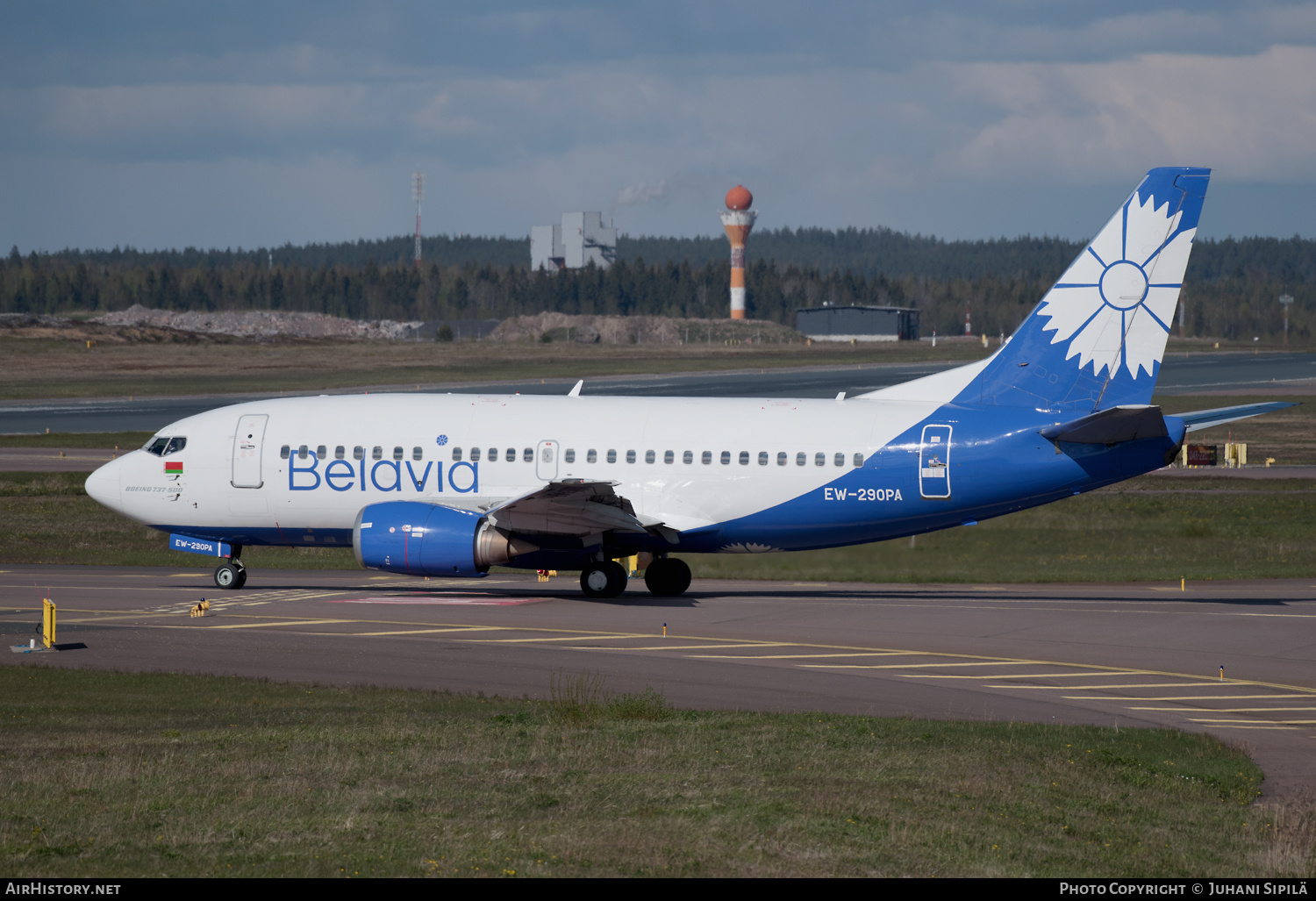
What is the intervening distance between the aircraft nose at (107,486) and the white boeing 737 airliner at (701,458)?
214 mm

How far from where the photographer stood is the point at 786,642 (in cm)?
2869

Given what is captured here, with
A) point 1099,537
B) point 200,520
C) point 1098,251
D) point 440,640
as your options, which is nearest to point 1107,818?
point 440,640

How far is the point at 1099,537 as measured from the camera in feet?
151

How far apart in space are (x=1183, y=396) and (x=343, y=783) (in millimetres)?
103416

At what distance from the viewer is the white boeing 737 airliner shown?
3225 centimetres

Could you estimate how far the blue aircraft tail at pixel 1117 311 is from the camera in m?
32.2

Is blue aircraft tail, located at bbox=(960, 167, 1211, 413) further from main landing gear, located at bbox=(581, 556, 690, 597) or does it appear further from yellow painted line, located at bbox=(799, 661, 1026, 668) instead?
main landing gear, located at bbox=(581, 556, 690, 597)

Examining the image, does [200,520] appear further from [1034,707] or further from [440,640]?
[1034,707]

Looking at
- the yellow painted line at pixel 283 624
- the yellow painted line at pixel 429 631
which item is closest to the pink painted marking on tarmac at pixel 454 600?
the yellow painted line at pixel 283 624

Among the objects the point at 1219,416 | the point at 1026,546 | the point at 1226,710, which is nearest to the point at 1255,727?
the point at 1226,710

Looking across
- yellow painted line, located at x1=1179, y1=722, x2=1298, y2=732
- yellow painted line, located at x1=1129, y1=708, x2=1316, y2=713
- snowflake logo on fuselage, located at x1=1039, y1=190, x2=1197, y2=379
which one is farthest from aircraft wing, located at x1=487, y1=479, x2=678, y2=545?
yellow painted line, located at x1=1179, y1=722, x2=1298, y2=732

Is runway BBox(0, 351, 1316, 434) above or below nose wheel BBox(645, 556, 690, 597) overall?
above

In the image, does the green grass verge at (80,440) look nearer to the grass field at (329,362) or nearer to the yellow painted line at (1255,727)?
the grass field at (329,362)

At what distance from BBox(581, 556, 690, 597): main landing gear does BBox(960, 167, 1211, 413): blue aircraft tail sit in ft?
29.9
